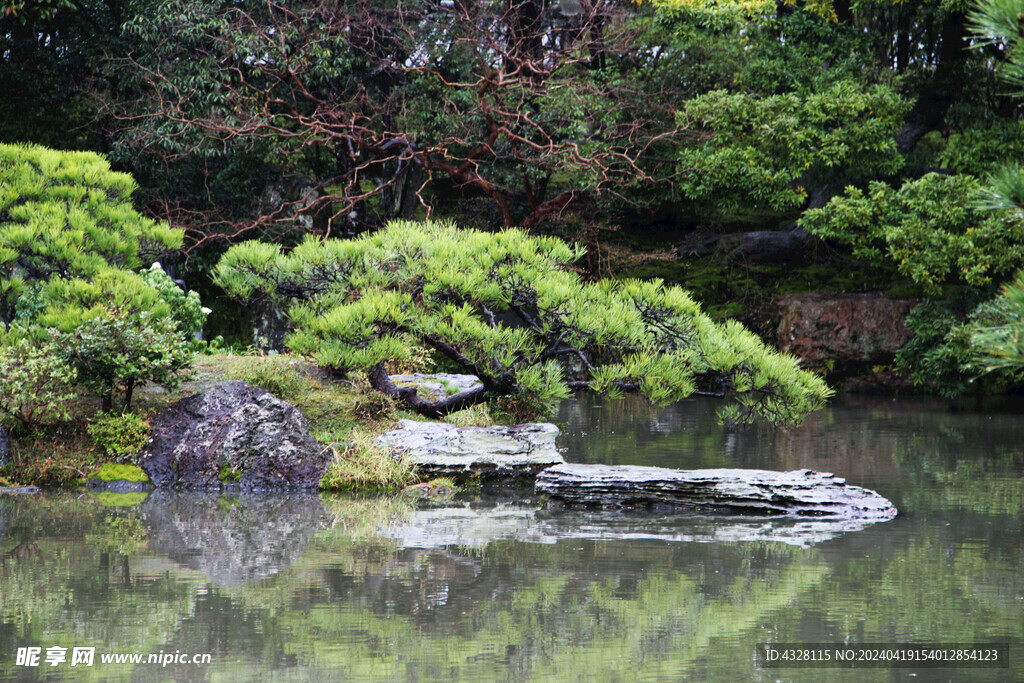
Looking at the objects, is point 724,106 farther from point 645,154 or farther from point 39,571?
point 39,571

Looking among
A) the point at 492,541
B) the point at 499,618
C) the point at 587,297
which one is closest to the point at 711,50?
the point at 587,297

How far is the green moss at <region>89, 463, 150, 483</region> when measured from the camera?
27.7 feet

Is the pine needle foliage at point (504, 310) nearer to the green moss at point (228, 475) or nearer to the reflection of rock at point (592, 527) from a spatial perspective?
the green moss at point (228, 475)

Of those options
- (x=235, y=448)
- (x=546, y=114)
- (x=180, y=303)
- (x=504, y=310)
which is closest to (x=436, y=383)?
(x=504, y=310)

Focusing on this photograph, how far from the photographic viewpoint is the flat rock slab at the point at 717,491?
7.56m

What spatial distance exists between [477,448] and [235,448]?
234 centimetres

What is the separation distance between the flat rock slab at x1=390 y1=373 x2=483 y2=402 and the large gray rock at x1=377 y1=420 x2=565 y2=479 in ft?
6.53

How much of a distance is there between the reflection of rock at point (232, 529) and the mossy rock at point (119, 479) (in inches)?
11.6

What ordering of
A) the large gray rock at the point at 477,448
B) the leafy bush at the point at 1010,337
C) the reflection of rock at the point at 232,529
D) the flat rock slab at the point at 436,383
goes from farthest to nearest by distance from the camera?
the flat rock slab at the point at 436,383
the large gray rock at the point at 477,448
the reflection of rock at the point at 232,529
the leafy bush at the point at 1010,337

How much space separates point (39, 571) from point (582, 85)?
13.1 m

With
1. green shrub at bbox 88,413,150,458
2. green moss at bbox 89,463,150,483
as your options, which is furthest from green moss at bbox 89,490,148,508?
green shrub at bbox 88,413,150,458

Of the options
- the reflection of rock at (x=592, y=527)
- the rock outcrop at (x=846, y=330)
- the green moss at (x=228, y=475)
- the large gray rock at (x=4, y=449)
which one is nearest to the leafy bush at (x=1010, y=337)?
the reflection of rock at (x=592, y=527)

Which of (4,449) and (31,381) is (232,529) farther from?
(4,449)

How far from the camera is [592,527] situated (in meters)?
7.09
